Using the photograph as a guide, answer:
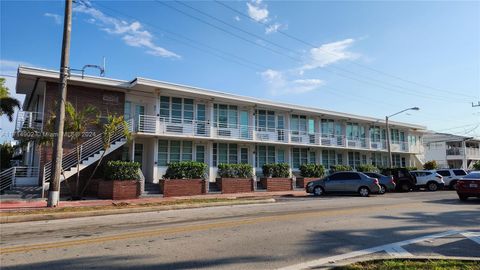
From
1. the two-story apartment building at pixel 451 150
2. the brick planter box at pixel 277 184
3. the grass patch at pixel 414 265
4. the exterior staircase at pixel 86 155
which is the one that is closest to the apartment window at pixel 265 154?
the brick planter box at pixel 277 184

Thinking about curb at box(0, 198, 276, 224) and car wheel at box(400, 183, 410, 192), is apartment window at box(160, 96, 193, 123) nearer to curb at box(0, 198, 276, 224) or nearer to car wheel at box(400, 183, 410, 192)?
curb at box(0, 198, 276, 224)

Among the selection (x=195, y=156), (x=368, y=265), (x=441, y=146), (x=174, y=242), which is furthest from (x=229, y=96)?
(x=441, y=146)

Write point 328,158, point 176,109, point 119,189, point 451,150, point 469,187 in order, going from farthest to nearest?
point 451,150 < point 328,158 < point 176,109 < point 119,189 < point 469,187

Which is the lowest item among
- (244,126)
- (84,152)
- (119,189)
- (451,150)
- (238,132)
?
(119,189)

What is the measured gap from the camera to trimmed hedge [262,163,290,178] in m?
28.5

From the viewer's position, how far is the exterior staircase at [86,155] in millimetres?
20692

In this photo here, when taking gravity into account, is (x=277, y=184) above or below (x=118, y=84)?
below

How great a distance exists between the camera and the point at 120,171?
20766 mm

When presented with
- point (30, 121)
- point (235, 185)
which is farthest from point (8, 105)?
point (235, 185)

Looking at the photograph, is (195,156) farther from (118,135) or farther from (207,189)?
(118,135)

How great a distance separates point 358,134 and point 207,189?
22481 mm

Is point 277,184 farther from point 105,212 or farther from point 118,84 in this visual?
point 105,212

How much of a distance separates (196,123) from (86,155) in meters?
8.21

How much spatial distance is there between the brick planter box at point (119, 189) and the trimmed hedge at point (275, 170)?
10.6 m
